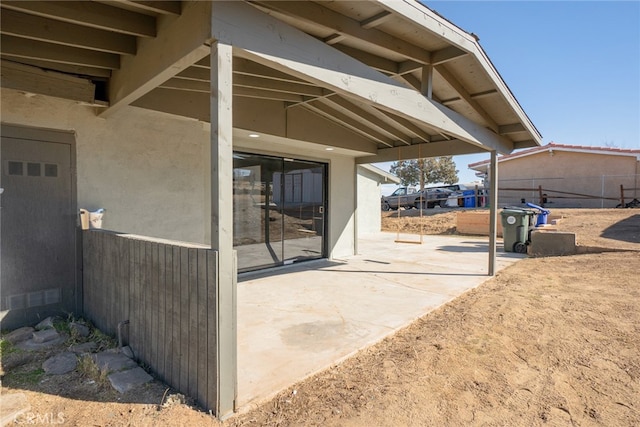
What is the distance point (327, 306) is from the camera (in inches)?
171

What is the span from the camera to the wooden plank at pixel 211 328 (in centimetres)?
212

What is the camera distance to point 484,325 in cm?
372

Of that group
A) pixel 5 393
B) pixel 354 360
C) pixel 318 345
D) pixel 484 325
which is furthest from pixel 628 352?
pixel 5 393

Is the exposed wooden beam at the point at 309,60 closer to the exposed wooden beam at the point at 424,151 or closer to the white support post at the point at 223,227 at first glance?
the white support post at the point at 223,227

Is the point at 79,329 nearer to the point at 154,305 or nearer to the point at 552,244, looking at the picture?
the point at 154,305

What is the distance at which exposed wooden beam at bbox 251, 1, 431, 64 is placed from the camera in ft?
8.53

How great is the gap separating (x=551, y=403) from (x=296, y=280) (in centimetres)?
393

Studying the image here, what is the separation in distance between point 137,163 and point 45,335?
7.16 ft

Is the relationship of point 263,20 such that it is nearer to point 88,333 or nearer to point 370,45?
point 370,45

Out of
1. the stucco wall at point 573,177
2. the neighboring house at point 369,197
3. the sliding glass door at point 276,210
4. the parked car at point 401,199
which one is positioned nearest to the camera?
the sliding glass door at point 276,210

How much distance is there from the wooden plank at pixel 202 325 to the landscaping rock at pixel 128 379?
599mm

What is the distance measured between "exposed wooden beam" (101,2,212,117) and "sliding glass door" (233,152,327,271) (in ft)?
7.85

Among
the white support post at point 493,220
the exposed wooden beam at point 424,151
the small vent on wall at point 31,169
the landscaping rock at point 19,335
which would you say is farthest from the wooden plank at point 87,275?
the white support post at point 493,220

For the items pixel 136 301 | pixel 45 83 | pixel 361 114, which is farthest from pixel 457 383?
pixel 45 83
